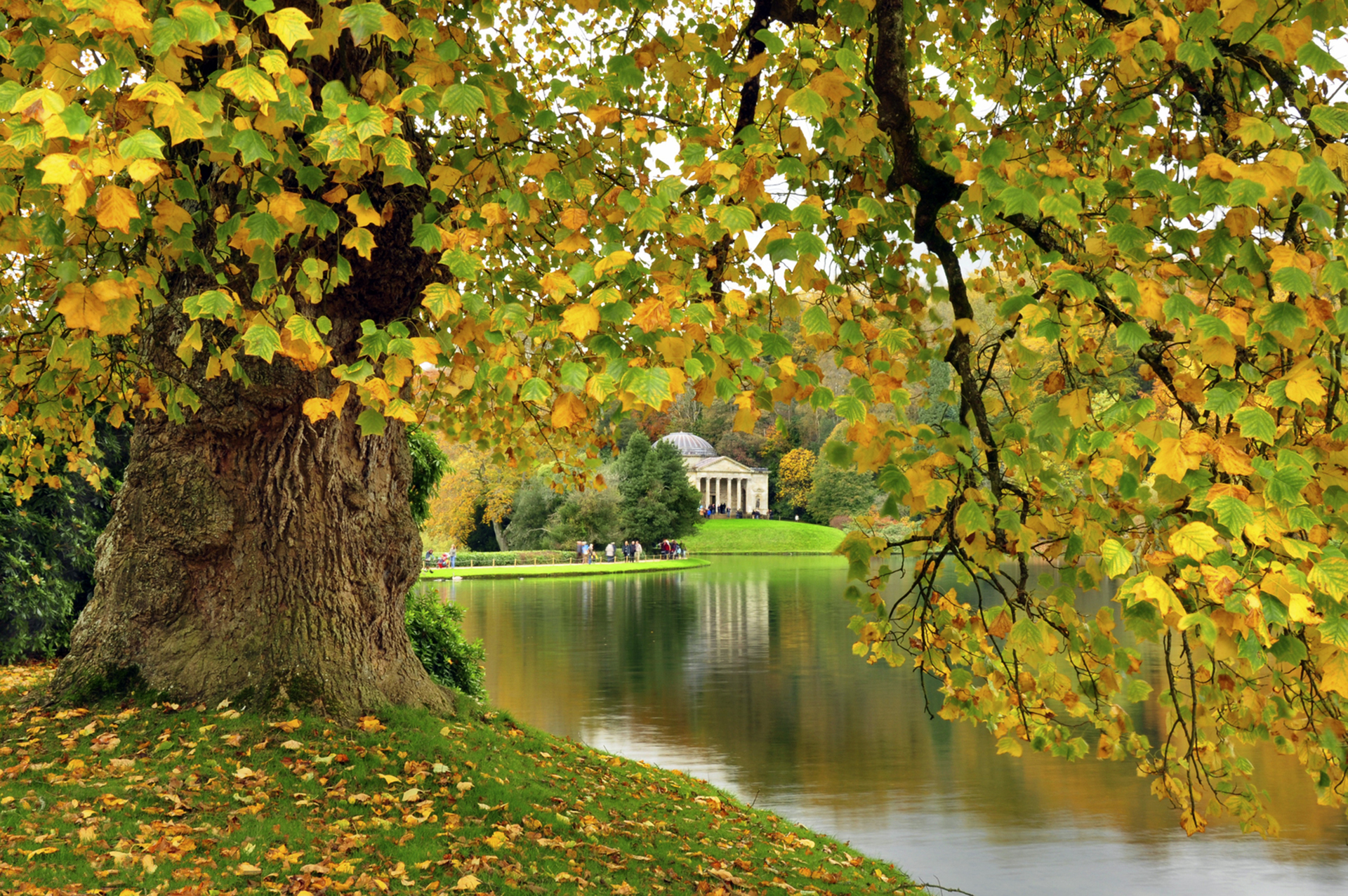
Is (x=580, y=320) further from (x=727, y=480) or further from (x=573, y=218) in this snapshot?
(x=727, y=480)

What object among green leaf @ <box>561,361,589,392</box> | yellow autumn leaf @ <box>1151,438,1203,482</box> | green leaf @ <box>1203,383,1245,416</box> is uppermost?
green leaf @ <box>561,361,589,392</box>

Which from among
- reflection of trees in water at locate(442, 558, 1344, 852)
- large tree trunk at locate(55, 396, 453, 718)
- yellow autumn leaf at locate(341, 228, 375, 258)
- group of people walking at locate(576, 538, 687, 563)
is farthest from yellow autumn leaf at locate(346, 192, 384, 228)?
group of people walking at locate(576, 538, 687, 563)

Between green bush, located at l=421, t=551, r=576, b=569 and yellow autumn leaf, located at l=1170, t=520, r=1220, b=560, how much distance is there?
139ft

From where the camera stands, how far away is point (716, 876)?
5871 mm

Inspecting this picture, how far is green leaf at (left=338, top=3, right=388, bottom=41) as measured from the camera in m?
2.96

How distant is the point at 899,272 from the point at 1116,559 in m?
2.81

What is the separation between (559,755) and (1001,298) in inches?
190

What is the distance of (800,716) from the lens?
12.8 m

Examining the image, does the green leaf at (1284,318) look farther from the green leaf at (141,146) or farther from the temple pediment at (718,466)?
the temple pediment at (718,466)

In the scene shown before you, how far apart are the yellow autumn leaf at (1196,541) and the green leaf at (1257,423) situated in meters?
0.28

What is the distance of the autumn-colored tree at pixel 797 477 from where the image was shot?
74.6m

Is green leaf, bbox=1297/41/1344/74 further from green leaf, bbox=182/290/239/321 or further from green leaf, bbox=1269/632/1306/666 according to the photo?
green leaf, bbox=182/290/239/321

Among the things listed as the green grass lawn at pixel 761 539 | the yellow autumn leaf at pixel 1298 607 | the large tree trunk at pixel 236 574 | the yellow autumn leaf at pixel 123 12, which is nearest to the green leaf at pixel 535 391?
the yellow autumn leaf at pixel 123 12

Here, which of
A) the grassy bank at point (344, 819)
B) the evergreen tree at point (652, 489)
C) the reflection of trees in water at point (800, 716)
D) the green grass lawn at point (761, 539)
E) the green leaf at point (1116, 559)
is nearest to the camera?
the green leaf at point (1116, 559)
